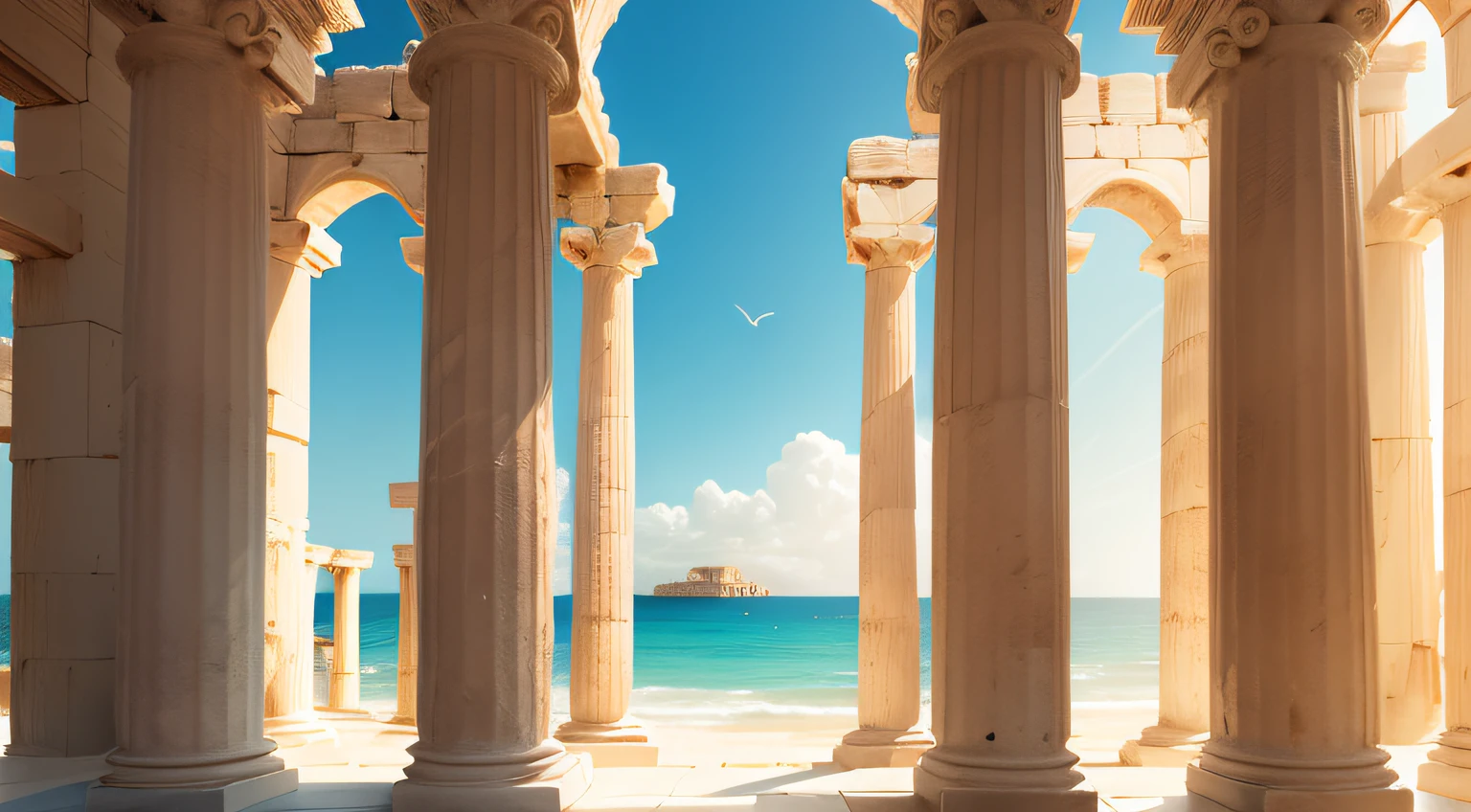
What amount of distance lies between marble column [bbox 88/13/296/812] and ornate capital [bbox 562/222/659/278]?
37412 millimetres

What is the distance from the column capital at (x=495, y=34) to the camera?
42688 millimetres

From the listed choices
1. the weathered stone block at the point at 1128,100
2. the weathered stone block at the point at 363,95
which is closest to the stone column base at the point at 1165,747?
the weathered stone block at the point at 1128,100

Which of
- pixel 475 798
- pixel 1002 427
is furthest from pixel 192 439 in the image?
pixel 1002 427

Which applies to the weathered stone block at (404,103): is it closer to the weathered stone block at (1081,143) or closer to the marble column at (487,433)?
the marble column at (487,433)

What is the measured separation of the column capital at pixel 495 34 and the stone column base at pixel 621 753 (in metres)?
49.0

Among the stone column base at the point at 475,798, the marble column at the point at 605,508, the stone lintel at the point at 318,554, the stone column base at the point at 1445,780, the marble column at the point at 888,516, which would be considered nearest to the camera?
the stone column base at the point at 475,798

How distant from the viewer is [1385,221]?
70.3 meters

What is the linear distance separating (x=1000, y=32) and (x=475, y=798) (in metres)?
36.7

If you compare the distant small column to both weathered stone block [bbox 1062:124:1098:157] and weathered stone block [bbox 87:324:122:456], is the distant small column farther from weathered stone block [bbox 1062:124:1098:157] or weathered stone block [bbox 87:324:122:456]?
weathered stone block [bbox 1062:124:1098:157]

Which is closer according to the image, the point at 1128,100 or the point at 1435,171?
the point at 1435,171

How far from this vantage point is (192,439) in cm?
4288

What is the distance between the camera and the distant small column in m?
147

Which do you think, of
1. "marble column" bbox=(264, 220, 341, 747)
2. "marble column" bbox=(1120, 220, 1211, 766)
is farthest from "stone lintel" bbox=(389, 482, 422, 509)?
"marble column" bbox=(1120, 220, 1211, 766)

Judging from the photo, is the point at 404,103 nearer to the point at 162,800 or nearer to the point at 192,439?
the point at 192,439
